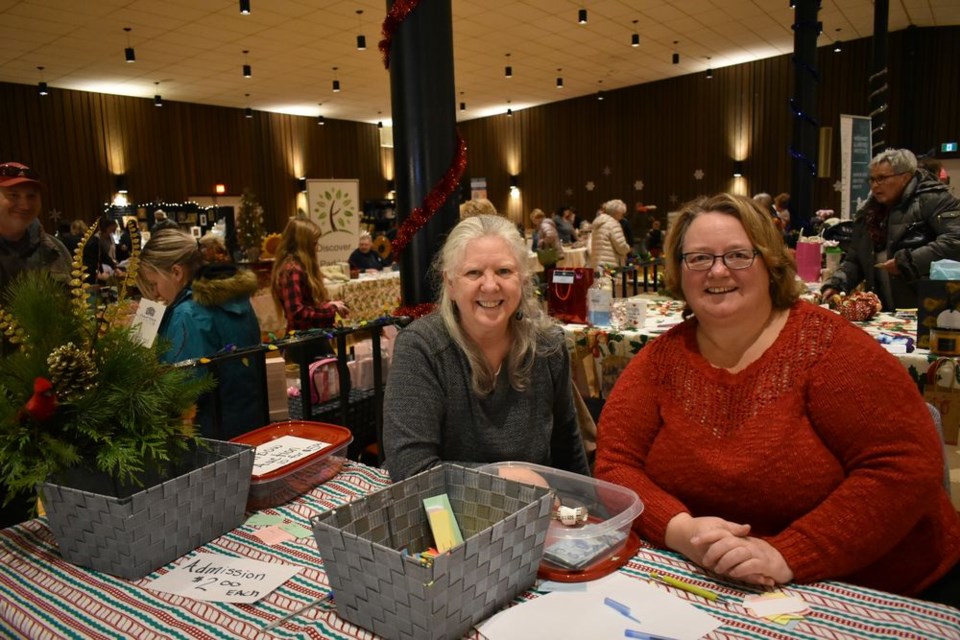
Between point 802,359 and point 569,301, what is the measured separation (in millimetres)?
2205

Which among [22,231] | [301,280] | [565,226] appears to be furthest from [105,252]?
[565,226]

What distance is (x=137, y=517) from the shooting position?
3.74 feet

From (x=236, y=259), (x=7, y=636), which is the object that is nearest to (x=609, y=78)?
(x=236, y=259)

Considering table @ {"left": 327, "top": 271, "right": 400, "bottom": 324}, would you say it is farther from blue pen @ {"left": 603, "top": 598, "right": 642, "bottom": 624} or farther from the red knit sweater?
blue pen @ {"left": 603, "top": 598, "right": 642, "bottom": 624}

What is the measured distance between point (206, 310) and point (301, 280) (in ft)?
5.34

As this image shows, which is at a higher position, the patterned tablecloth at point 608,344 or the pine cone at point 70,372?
the pine cone at point 70,372

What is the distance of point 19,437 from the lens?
1.13m

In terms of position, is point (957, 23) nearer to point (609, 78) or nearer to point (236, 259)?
point (609, 78)

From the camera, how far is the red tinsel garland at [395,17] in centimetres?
224

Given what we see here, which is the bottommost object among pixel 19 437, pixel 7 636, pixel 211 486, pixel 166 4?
pixel 7 636

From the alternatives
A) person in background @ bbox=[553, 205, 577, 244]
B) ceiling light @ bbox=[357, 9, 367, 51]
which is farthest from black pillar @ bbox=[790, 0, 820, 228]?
person in background @ bbox=[553, 205, 577, 244]

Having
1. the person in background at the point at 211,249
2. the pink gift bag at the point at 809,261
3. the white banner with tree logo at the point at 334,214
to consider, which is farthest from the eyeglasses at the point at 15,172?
the pink gift bag at the point at 809,261

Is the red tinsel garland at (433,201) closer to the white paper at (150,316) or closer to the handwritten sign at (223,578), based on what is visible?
the white paper at (150,316)

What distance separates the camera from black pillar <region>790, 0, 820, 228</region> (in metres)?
6.29
